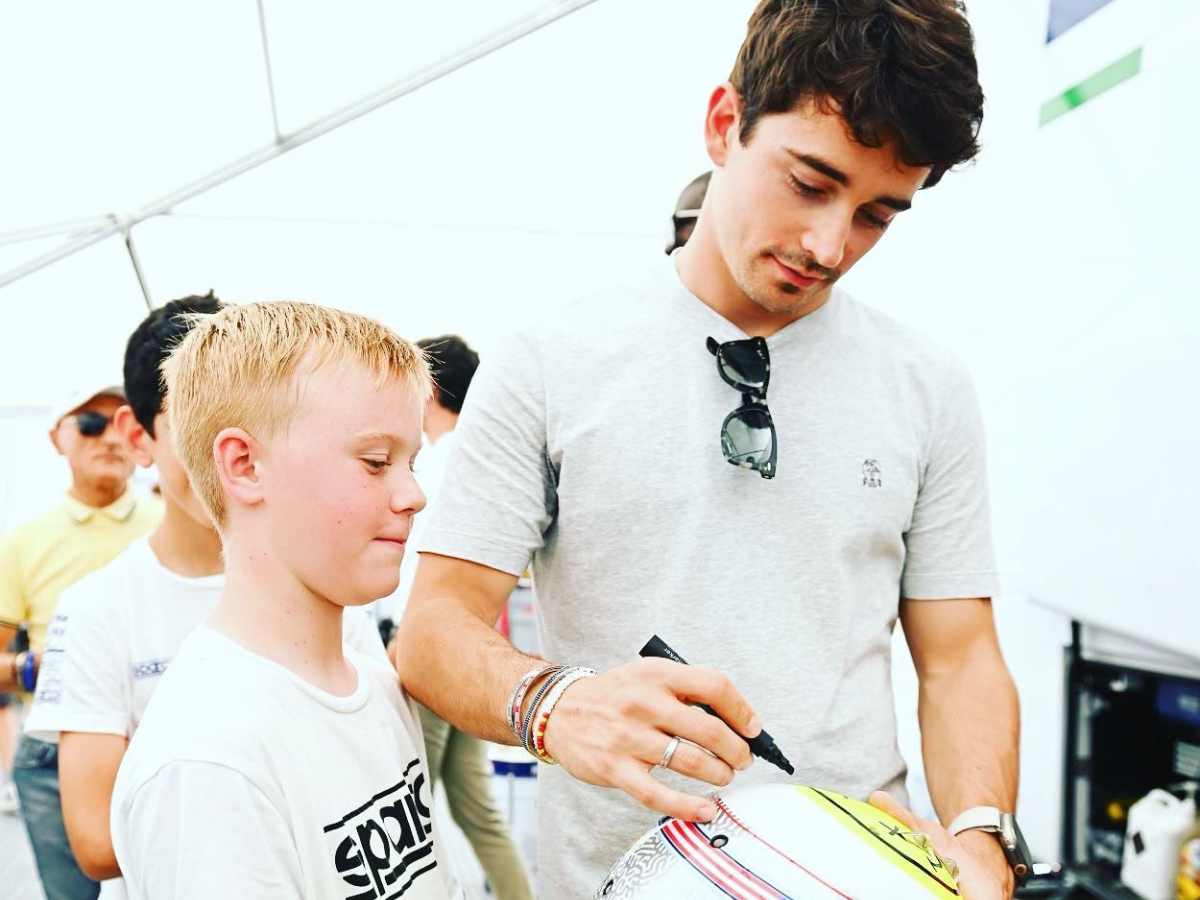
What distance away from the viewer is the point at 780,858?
3.16ft

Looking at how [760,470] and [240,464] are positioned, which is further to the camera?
[760,470]

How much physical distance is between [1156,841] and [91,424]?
3264 mm

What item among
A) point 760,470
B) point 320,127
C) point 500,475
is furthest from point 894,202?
point 320,127

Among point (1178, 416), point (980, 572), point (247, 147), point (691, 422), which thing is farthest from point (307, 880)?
point (247, 147)

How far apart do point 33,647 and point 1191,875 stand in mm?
3187

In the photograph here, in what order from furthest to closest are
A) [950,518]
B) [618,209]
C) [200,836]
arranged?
[618,209] → [950,518] → [200,836]

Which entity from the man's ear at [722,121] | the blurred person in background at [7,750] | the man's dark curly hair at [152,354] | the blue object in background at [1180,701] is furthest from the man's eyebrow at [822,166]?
the blurred person in background at [7,750]

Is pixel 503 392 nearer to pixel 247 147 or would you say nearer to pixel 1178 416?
pixel 1178 416

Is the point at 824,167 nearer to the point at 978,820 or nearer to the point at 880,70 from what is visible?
the point at 880,70

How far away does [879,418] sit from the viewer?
1.43 metres

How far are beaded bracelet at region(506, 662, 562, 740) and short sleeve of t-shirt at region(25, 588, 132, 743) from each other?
0.90 metres

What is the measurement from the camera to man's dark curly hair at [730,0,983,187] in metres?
1.27

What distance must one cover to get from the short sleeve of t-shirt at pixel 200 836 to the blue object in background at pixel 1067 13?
2632 millimetres

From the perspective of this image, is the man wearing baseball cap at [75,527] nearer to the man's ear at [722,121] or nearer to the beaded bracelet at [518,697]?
the beaded bracelet at [518,697]
